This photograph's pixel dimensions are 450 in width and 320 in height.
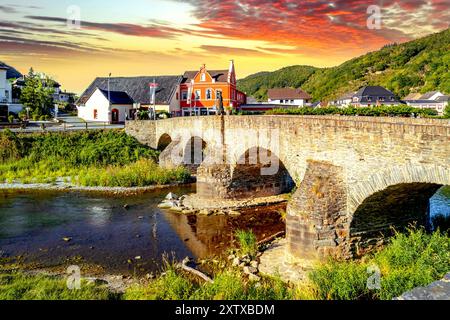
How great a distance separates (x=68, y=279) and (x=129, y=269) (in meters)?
2.54

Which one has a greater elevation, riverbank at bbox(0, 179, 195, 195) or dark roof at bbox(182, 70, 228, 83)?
dark roof at bbox(182, 70, 228, 83)

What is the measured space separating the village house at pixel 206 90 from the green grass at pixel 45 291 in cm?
3892

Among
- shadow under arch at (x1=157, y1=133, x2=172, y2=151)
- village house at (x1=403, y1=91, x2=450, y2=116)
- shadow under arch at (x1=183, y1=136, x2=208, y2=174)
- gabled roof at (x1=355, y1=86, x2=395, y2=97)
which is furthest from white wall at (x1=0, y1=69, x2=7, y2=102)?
village house at (x1=403, y1=91, x2=450, y2=116)

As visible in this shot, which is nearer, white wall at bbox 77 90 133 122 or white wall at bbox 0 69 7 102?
white wall at bbox 77 90 133 122

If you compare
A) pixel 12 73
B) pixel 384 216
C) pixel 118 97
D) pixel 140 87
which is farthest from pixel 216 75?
pixel 384 216

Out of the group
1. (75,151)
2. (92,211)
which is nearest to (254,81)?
(75,151)

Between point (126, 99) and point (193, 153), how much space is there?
21.6 m

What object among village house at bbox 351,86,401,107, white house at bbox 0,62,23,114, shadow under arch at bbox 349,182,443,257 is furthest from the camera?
village house at bbox 351,86,401,107

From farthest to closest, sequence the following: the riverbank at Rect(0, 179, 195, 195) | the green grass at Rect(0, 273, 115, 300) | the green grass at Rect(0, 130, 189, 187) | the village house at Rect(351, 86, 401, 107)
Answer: the village house at Rect(351, 86, 401, 107), the green grass at Rect(0, 130, 189, 187), the riverbank at Rect(0, 179, 195, 195), the green grass at Rect(0, 273, 115, 300)

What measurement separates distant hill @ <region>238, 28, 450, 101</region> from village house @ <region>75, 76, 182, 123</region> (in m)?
57.2

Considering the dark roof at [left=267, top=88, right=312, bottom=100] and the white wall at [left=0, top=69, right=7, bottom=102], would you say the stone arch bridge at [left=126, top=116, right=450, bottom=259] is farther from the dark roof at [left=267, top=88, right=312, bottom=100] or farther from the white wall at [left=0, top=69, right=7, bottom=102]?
the dark roof at [left=267, top=88, right=312, bottom=100]

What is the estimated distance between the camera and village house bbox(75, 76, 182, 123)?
49.2 m

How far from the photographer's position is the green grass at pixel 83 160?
2898 cm

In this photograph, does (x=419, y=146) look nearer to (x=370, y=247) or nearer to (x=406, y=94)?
(x=370, y=247)
